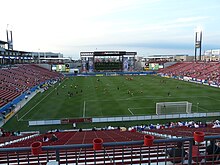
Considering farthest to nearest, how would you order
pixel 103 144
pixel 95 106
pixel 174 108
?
pixel 95 106 → pixel 174 108 → pixel 103 144

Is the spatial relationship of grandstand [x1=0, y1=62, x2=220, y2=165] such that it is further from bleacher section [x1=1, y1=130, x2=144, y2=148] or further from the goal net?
the goal net

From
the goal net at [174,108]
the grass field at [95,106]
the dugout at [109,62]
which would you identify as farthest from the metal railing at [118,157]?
the dugout at [109,62]

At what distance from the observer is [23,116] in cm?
2884

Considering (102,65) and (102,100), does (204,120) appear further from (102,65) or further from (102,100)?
(102,65)

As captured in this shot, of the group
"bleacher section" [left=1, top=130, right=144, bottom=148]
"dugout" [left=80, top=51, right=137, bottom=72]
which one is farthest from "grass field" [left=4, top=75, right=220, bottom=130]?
"dugout" [left=80, top=51, right=137, bottom=72]

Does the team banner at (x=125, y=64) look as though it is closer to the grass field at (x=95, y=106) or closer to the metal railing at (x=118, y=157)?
the grass field at (x=95, y=106)

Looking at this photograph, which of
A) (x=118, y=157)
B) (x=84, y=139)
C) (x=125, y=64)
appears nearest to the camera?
(x=118, y=157)

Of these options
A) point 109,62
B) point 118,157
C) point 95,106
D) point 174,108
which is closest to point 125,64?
point 109,62

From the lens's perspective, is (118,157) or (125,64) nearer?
(118,157)

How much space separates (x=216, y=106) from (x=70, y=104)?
24286mm

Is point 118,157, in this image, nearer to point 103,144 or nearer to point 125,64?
point 103,144

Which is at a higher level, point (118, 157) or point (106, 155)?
point (118, 157)

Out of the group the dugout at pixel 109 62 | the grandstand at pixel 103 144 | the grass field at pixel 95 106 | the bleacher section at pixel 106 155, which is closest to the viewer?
the grandstand at pixel 103 144

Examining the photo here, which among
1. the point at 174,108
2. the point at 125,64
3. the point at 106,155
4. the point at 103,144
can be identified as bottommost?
the point at 174,108
